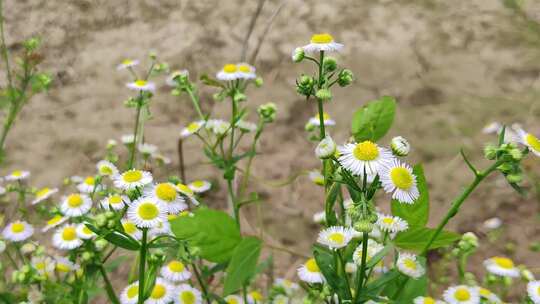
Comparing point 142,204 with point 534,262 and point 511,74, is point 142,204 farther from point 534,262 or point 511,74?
point 511,74

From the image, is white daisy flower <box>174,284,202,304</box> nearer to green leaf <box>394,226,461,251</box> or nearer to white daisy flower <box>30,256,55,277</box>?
white daisy flower <box>30,256,55,277</box>

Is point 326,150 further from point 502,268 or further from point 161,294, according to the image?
point 502,268

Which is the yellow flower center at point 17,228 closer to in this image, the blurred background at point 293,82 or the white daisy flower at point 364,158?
the blurred background at point 293,82

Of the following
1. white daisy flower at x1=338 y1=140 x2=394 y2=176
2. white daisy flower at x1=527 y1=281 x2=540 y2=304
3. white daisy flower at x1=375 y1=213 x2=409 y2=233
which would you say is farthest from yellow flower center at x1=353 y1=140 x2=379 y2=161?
white daisy flower at x1=527 y1=281 x2=540 y2=304

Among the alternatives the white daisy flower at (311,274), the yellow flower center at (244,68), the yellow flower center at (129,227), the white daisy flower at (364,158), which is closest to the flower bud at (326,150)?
the white daisy flower at (364,158)

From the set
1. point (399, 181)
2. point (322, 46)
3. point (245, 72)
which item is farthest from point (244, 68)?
point (399, 181)

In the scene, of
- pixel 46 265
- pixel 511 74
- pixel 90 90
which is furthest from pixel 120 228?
pixel 511 74
